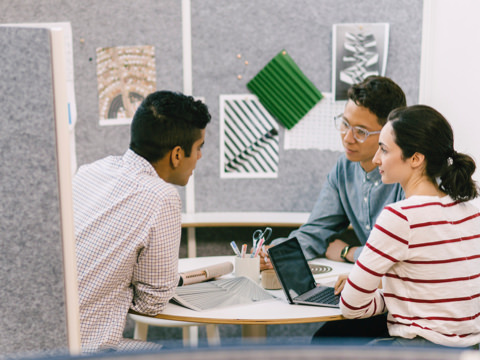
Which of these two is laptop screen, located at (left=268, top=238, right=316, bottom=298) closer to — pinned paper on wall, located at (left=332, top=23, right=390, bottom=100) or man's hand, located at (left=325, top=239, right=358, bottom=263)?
man's hand, located at (left=325, top=239, right=358, bottom=263)

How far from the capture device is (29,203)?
2.40ft

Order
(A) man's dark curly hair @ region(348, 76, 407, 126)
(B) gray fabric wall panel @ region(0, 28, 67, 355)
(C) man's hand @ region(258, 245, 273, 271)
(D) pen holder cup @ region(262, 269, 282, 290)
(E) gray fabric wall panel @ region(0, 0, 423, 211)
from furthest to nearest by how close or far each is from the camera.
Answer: (E) gray fabric wall panel @ region(0, 0, 423, 211)
(A) man's dark curly hair @ region(348, 76, 407, 126)
(C) man's hand @ region(258, 245, 273, 271)
(D) pen holder cup @ region(262, 269, 282, 290)
(B) gray fabric wall panel @ region(0, 28, 67, 355)

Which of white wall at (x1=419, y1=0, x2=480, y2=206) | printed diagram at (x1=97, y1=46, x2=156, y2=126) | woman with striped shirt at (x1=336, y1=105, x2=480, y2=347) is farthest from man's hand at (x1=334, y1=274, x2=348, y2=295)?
printed diagram at (x1=97, y1=46, x2=156, y2=126)

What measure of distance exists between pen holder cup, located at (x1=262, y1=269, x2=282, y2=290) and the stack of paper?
0.02 m

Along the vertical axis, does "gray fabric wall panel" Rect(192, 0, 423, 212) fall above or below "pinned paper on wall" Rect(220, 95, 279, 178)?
above

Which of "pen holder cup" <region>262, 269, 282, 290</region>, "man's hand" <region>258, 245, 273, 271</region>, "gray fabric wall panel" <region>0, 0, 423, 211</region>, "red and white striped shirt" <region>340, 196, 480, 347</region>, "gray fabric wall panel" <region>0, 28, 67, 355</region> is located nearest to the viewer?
"gray fabric wall panel" <region>0, 28, 67, 355</region>

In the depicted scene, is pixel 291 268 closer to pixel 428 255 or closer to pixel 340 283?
pixel 340 283

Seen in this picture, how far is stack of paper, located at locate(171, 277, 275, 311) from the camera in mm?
1200

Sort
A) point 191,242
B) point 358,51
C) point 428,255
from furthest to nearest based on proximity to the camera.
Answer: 1. point 191,242
2. point 358,51
3. point 428,255

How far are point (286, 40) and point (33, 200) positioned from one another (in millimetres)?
1404

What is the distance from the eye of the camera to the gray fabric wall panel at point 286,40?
6.33 ft

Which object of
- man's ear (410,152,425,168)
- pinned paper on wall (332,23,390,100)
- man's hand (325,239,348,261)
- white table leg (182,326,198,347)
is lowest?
white table leg (182,326,198,347)

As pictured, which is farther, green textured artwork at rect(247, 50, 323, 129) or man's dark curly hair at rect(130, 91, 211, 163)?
green textured artwork at rect(247, 50, 323, 129)

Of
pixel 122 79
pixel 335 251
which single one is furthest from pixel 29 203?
pixel 122 79
